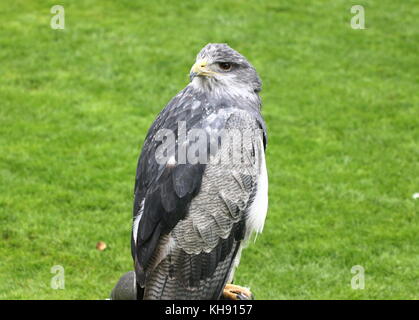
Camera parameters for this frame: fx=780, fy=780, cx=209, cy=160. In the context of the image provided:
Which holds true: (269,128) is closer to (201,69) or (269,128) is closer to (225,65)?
(225,65)

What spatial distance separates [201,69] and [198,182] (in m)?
0.67

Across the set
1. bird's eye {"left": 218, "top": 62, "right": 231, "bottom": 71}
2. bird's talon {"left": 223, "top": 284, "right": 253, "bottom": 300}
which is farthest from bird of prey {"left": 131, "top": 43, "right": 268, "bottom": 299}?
bird's talon {"left": 223, "top": 284, "right": 253, "bottom": 300}

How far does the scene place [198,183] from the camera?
4.58 metres

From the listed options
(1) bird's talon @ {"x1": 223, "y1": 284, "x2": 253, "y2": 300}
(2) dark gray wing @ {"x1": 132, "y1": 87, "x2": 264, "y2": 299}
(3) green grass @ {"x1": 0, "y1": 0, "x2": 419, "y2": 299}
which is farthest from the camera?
(3) green grass @ {"x1": 0, "y1": 0, "x2": 419, "y2": 299}

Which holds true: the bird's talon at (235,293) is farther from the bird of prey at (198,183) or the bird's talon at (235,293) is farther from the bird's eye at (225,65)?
the bird's eye at (225,65)

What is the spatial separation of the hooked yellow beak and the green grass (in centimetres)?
365

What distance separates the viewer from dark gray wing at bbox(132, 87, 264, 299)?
15.0 feet

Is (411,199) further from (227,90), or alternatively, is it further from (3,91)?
(3,91)

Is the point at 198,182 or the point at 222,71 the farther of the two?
the point at 222,71

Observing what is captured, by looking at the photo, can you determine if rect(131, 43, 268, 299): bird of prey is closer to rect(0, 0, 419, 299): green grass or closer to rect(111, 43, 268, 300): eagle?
rect(111, 43, 268, 300): eagle

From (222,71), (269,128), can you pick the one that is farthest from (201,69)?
(269,128)

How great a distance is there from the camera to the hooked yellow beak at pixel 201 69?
15.1 feet

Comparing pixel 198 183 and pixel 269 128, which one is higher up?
pixel 198 183

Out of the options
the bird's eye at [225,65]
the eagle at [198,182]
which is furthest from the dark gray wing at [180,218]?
the bird's eye at [225,65]
